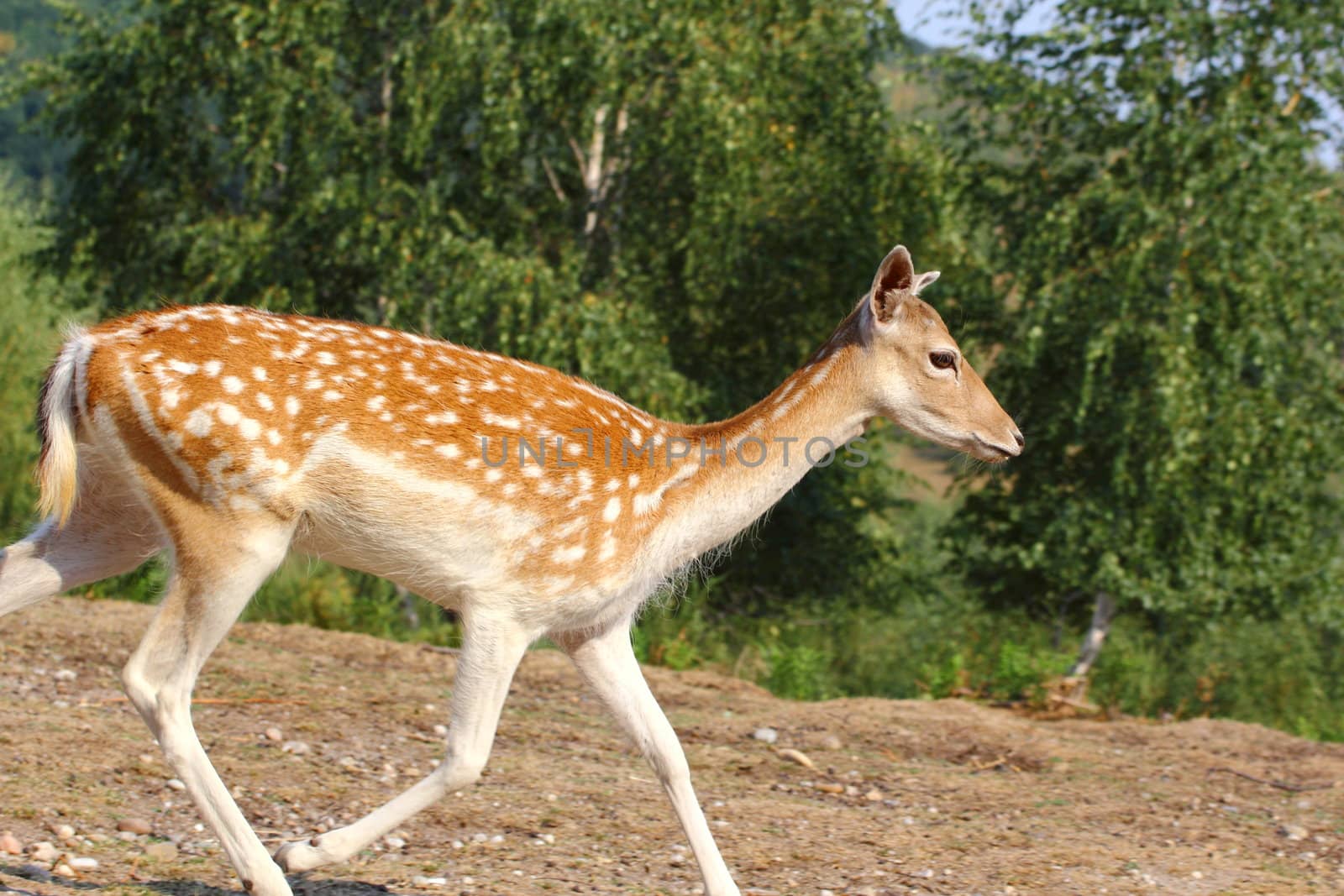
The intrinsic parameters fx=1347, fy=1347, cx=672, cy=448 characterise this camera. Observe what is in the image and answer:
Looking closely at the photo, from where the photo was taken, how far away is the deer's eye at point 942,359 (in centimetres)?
491

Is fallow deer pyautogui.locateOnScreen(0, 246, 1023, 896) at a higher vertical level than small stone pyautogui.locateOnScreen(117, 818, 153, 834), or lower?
higher

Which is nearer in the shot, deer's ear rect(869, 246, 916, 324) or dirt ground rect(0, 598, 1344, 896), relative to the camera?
deer's ear rect(869, 246, 916, 324)

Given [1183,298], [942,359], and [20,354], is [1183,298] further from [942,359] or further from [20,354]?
[20,354]

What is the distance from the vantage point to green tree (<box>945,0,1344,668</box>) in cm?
1077

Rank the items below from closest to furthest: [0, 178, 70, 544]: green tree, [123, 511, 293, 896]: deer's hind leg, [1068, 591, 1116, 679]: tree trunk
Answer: [123, 511, 293, 896]: deer's hind leg
[1068, 591, 1116, 679]: tree trunk
[0, 178, 70, 544]: green tree

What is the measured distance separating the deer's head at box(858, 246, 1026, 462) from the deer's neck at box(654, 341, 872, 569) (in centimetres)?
10

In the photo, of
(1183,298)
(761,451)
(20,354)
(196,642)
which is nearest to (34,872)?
(196,642)

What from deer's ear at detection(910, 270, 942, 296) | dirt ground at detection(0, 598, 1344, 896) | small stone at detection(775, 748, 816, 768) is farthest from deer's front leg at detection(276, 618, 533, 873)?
small stone at detection(775, 748, 816, 768)

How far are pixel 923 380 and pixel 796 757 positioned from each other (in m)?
2.84

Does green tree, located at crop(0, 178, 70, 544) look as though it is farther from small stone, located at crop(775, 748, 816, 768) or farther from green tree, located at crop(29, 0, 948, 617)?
small stone, located at crop(775, 748, 816, 768)

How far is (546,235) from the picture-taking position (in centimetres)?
1334

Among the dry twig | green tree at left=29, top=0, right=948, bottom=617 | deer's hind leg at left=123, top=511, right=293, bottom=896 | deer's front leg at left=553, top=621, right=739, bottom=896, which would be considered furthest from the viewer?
green tree at left=29, top=0, right=948, bottom=617

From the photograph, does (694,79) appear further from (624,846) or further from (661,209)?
(624,846)

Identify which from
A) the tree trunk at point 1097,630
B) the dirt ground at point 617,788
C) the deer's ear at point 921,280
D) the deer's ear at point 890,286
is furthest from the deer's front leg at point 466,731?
the tree trunk at point 1097,630
